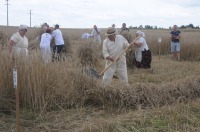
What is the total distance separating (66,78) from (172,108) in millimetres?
1874

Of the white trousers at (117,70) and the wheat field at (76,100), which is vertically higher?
the white trousers at (117,70)

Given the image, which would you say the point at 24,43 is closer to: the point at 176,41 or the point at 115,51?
the point at 115,51

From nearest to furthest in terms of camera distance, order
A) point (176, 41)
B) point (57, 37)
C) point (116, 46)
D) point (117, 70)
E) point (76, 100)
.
→ point (76, 100) < point (116, 46) < point (117, 70) < point (57, 37) < point (176, 41)

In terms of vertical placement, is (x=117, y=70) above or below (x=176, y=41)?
below

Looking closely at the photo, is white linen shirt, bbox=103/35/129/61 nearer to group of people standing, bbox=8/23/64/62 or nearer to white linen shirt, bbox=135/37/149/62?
group of people standing, bbox=8/23/64/62

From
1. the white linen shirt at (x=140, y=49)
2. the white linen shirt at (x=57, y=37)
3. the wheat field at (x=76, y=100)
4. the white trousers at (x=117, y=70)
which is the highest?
the white linen shirt at (x=57, y=37)

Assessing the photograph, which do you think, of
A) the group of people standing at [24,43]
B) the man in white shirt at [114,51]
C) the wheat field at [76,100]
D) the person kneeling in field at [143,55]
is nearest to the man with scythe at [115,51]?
the man in white shirt at [114,51]

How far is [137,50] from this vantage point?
433 inches

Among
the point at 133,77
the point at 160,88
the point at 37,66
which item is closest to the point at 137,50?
the point at 133,77

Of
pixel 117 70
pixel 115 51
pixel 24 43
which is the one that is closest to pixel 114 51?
pixel 115 51

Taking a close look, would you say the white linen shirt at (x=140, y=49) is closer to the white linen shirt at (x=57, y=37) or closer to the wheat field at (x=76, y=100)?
the white linen shirt at (x=57, y=37)

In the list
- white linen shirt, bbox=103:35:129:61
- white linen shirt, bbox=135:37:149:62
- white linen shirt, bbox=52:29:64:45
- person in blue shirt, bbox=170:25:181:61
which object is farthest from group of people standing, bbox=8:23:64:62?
person in blue shirt, bbox=170:25:181:61

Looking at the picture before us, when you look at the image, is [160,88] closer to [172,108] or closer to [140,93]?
[140,93]

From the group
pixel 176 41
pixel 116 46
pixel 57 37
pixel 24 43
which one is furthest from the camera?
pixel 176 41
